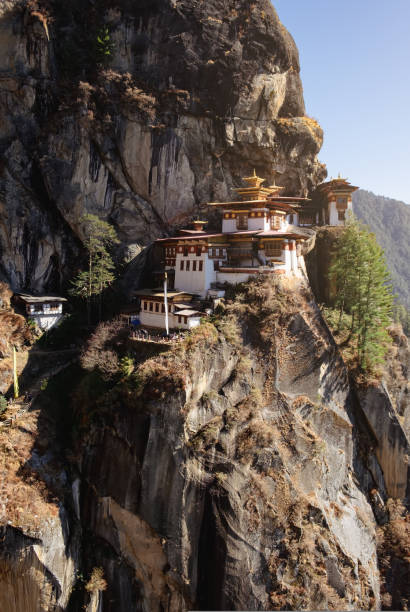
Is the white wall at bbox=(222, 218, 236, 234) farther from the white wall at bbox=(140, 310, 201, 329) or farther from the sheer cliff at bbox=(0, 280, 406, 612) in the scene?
the white wall at bbox=(140, 310, 201, 329)

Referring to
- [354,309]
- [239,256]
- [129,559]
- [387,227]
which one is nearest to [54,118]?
[239,256]

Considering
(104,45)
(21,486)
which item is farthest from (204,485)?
(104,45)

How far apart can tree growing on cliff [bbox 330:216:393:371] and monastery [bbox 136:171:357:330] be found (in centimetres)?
355

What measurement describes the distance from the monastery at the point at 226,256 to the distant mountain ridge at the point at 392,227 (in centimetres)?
9123

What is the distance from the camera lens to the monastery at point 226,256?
91.3 ft

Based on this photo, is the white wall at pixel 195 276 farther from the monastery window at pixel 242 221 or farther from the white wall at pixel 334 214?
the white wall at pixel 334 214

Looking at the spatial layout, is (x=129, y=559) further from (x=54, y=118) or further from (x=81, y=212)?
(x=54, y=118)

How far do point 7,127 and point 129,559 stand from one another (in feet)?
110

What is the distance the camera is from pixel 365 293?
3017 cm

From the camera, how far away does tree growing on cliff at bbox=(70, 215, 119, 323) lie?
31562mm

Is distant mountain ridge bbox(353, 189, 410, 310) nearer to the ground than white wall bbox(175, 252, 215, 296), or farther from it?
farther from it

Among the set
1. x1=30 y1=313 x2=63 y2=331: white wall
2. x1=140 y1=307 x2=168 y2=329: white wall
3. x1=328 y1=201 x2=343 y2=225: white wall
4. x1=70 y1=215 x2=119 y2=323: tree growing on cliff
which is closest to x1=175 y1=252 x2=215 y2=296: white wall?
x1=140 y1=307 x2=168 y2=329: white wall

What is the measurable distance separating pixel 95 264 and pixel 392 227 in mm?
124023

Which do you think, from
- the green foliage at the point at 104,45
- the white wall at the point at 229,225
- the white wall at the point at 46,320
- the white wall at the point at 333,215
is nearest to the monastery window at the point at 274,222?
the white wall at the point at 229,225
